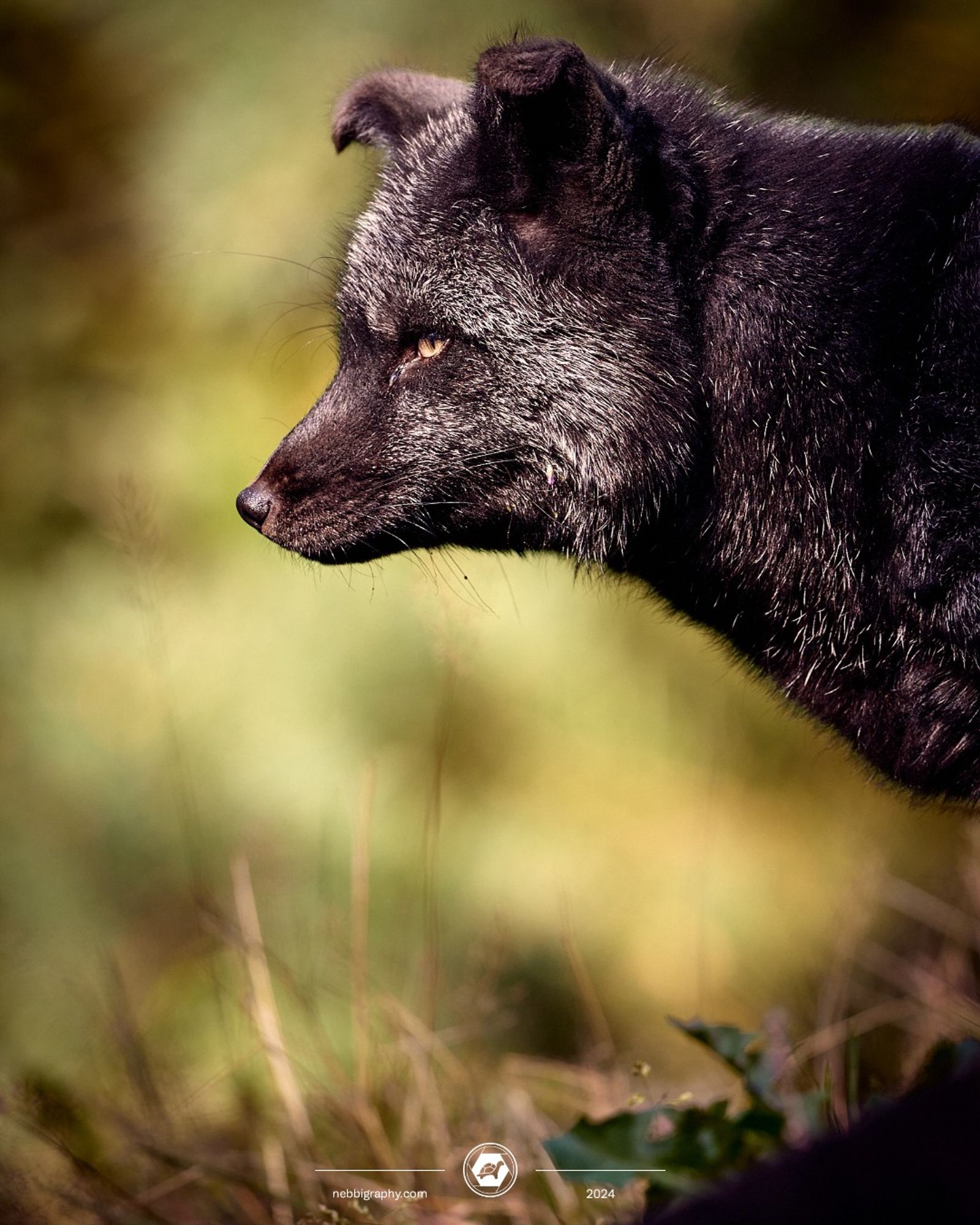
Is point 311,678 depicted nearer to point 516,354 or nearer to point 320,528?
point 320,528

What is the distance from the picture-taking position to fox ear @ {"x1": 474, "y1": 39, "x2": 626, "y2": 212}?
8.16 ft

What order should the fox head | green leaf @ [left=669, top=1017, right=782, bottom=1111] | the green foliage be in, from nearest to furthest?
the green foliage, green leaf @ [left=669, top=1017, right=782, bottom=1111], the fox head

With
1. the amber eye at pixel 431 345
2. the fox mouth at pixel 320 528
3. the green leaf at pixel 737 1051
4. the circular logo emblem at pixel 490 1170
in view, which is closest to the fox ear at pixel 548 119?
the amber eye at pixel 431 345

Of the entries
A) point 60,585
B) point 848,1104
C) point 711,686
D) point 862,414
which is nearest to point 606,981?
point 711,686

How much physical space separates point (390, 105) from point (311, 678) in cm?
264

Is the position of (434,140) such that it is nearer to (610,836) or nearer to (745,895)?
(610,836)

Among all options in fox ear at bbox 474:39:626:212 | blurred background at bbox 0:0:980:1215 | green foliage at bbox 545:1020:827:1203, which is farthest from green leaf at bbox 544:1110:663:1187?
blurred background at bbox 0:0:980:1215

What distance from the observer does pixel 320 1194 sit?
283cm

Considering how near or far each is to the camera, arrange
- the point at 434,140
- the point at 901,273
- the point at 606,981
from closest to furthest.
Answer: the point at 901,273
the point at 434,140
the point at 606,981

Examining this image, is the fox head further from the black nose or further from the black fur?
the black fur

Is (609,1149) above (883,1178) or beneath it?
beneath

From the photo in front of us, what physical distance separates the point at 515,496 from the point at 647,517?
338 mm

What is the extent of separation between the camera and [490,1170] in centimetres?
292

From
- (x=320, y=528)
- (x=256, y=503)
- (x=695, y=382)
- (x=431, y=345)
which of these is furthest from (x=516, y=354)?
(x=256, y=503)
